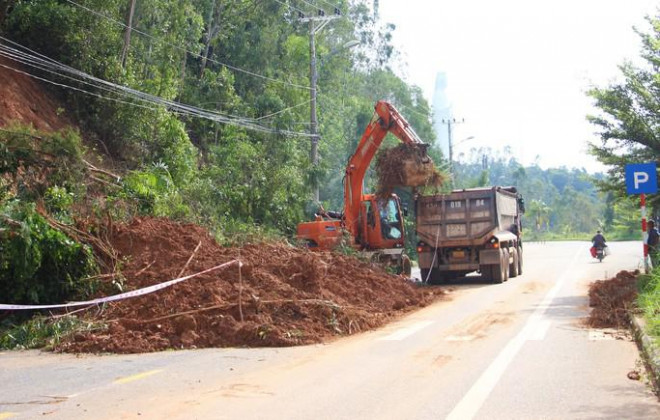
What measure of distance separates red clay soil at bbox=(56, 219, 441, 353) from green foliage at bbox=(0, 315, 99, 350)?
296 millimetres

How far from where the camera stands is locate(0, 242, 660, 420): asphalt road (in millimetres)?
6945

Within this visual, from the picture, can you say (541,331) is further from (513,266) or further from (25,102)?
(25,102)

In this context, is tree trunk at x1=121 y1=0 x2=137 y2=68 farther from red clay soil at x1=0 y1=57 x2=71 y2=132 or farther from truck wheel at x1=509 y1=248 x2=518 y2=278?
truck wheel at x1=509 y1=248 x2=518 y2=278

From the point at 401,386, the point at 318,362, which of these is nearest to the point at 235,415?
the point at 401,386

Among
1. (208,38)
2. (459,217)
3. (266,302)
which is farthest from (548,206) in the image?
(266,302)

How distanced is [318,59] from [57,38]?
25.5 metres

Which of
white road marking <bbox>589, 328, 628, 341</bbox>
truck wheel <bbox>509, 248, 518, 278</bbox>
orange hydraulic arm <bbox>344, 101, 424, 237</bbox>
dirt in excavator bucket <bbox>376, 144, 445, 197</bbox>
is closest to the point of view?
white road marking <bbox>589, 328, 628, 341</bbox>

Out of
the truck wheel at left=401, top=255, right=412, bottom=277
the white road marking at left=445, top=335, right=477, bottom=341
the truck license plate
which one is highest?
the truck license plate

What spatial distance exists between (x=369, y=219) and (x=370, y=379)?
13.9 m

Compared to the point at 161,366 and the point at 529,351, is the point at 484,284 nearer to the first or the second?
the point at 529,351

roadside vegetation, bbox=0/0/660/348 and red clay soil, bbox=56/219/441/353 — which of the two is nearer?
red clay soil, bbox=56/219/441/353

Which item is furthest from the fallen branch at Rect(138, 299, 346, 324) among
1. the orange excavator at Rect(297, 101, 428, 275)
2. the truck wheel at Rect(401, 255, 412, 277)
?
the truck wheel at Rect(401, 255, 412, 277)

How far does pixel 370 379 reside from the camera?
842 cm

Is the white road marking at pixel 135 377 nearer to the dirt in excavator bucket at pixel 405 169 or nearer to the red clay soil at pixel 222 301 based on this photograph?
the red clay soil at pixel 222 301
